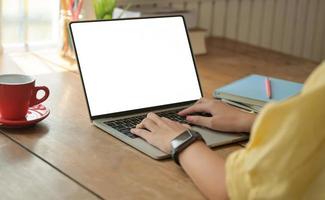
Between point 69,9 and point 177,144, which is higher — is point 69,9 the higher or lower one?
the higher one

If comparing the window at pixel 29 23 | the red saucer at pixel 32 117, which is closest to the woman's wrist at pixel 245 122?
the red saucer at pixel 32 117

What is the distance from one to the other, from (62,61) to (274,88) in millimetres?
722

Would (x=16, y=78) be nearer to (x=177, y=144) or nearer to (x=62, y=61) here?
(x=177, y=144)

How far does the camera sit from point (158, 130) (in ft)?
4.06

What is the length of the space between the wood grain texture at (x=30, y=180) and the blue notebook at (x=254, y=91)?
23.4 inches

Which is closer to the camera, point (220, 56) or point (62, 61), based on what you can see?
point (62, 61)

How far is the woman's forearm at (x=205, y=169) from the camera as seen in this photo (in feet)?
3.29

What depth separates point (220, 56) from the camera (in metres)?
2.19

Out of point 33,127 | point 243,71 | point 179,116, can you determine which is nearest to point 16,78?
point 33,127

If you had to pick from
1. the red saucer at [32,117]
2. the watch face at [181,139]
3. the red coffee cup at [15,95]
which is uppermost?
the red coffee cup at [15,95]

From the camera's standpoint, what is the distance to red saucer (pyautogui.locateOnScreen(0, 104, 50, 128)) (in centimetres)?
128

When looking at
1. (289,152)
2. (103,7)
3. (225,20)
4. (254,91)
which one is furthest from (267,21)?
(289,152)

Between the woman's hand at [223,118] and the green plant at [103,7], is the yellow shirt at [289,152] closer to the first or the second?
the woman's hand at [223,118]

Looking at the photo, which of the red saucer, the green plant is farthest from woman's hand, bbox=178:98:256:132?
the green plant
